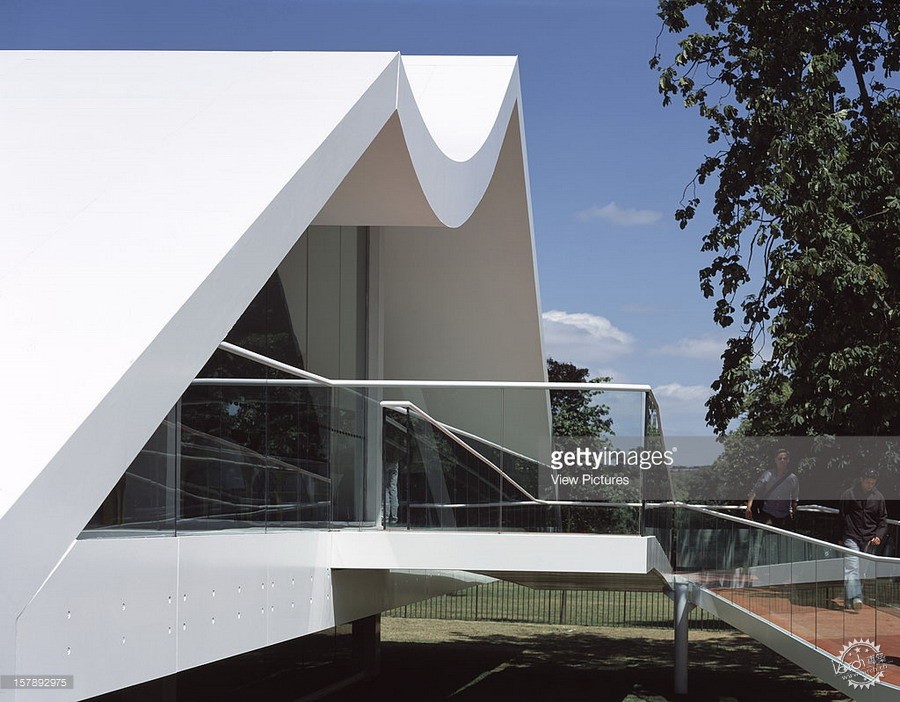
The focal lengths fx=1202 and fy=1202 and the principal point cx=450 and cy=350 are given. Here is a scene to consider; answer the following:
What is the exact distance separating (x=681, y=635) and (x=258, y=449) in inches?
485

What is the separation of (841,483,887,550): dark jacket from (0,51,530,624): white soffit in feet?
24.8

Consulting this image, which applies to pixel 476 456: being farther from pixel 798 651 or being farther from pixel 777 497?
pixel 777 497

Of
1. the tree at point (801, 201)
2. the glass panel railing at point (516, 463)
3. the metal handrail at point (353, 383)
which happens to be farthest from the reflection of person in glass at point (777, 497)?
the metal handrail at point (353, 383)

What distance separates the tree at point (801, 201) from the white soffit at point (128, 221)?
703 centimetres

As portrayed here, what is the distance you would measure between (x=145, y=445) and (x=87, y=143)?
2413 millimetres

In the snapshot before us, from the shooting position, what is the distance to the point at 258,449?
7.70 m

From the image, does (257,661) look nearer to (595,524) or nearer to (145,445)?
(595,524)

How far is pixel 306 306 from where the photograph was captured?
13594 millimetres

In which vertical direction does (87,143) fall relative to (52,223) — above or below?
above

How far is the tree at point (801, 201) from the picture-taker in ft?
49.8

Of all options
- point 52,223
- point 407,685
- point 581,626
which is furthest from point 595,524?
point 581,626

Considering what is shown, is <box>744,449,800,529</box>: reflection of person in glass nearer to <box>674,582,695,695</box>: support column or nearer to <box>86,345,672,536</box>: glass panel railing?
<box>674,582,695,695</box>: support column

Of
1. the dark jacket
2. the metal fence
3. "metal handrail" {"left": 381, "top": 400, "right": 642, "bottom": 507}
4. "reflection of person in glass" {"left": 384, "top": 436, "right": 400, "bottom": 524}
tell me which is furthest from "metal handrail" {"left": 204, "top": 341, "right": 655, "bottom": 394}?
the metal fence

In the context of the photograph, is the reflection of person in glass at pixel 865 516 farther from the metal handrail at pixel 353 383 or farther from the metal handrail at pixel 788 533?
the metal handrail at pixel 353 383
